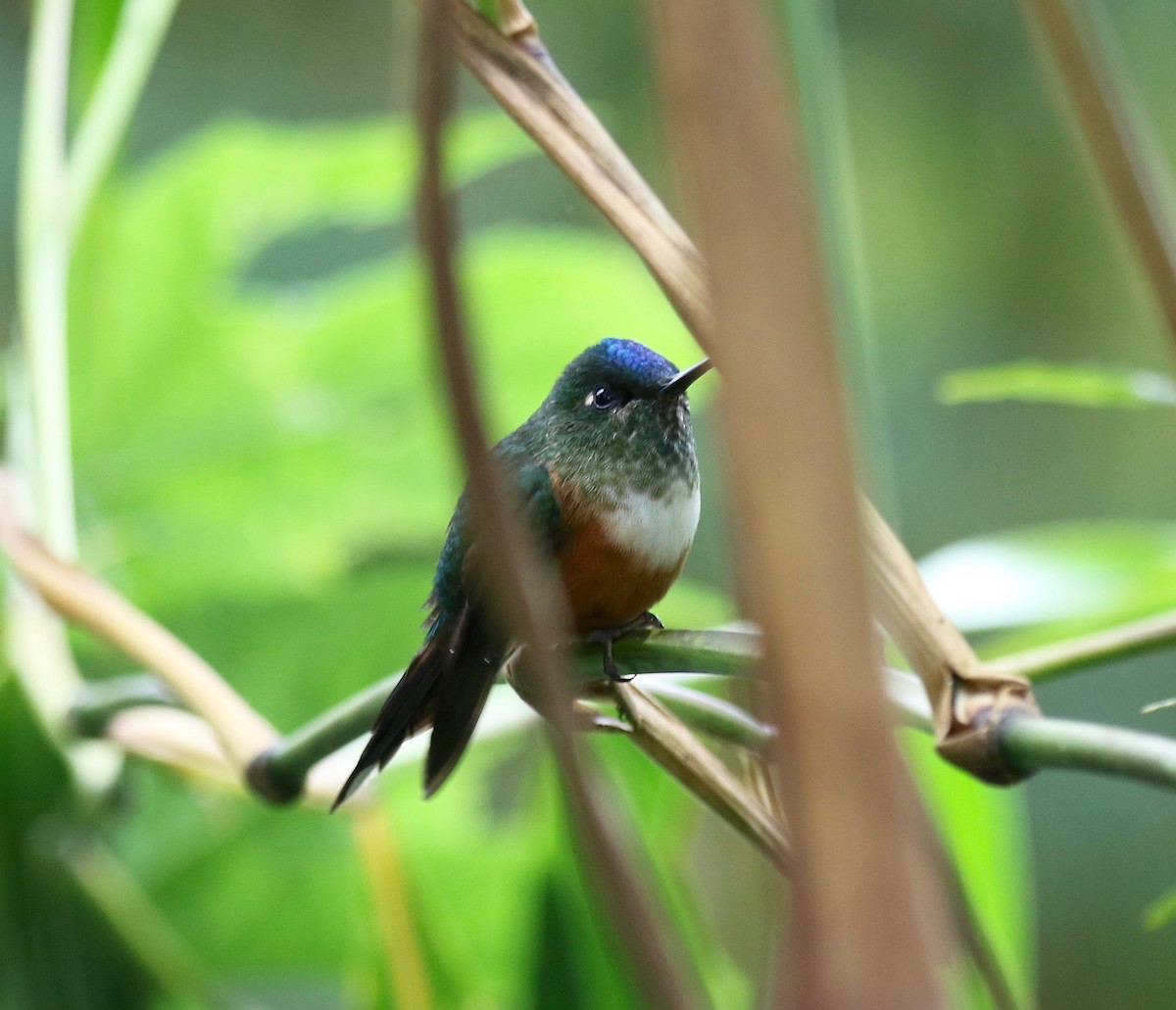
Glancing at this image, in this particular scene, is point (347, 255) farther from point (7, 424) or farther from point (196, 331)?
point (7, 424)

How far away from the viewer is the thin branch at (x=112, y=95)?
0.85 metres

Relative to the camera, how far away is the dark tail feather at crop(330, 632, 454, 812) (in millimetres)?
427

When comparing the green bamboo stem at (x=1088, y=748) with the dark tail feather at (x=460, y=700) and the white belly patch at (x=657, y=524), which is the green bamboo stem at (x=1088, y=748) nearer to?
the dark tail feather at (x=460, y=700)

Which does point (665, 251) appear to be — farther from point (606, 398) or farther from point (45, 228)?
point (45, 228)

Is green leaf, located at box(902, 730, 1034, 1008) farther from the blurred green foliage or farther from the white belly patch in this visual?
the white belly patch

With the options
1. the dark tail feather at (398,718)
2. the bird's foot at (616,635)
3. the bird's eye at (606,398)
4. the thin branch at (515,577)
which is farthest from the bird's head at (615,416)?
the thin branch at (515,577)

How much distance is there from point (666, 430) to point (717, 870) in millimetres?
594

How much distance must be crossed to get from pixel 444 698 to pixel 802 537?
1.13 ft

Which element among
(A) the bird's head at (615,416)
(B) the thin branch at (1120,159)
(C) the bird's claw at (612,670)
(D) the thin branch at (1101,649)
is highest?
(B) the thin branch at (1120,159)

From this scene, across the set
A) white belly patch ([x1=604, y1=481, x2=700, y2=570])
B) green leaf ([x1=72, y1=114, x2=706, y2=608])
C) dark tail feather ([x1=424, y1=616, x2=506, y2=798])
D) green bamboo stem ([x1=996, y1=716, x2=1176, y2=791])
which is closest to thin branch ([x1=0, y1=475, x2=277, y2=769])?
dark tail feather ([x1=424, y1=616, x2=506, y2=798])

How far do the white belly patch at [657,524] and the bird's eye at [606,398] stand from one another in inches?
1.9

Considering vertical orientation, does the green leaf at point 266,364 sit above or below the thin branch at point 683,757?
above

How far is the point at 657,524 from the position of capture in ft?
2.11

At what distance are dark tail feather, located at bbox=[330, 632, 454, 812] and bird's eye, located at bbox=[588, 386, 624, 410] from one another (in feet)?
0.75
